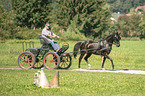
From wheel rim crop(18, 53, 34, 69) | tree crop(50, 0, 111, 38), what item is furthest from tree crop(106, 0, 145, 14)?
wheel rim crop(18, 53, 34, 69)

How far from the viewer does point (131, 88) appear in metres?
10.6

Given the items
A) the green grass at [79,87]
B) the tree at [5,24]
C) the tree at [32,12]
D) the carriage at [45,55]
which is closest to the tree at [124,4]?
the tree at [32,12]

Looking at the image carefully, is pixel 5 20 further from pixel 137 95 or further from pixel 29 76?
pixel 137 95

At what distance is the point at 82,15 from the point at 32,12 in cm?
1162

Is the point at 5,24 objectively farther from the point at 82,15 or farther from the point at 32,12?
the point at 82,15

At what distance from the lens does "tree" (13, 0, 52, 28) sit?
6412 cm

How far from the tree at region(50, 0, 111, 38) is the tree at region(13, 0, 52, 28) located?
8.04ft

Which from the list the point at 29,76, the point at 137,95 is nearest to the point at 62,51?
the point at 29,76

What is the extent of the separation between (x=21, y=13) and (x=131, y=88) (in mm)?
55510

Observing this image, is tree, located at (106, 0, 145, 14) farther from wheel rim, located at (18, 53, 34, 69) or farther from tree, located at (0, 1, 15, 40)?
wheel rim, located at (18, 53, 34, 69)

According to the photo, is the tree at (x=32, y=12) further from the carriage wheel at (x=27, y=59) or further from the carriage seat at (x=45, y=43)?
the carriage seat at (x=45, y=43)

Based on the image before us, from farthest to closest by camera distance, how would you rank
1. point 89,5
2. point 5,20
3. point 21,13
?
point 89,5
point 21,13
point 5,20

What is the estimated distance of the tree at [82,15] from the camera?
67562 mm

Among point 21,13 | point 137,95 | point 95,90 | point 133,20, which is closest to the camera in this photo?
point 137,95
